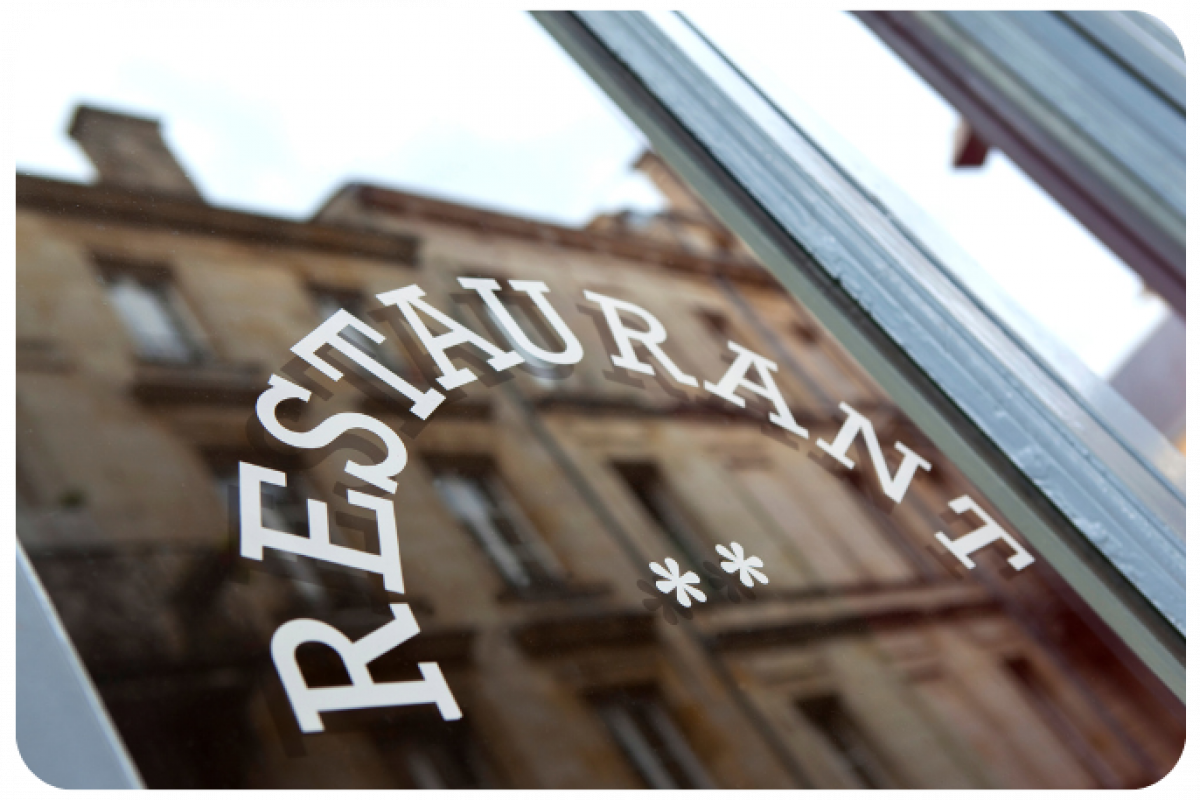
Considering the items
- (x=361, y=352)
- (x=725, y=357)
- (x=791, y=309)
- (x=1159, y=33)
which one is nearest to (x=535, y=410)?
(x=361, y=352)

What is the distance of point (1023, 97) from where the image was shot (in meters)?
1.06

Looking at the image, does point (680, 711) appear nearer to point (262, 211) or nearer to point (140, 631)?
point (140, 631)

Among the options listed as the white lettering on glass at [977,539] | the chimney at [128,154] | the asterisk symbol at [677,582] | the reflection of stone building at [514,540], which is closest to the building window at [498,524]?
→ the reflection of stone building at [514,540]

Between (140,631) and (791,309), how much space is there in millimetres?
926

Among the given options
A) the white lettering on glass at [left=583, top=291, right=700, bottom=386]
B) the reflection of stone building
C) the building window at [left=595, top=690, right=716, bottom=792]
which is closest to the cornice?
the reflection of stone building

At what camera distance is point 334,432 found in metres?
0.94

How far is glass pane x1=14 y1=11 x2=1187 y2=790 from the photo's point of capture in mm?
782

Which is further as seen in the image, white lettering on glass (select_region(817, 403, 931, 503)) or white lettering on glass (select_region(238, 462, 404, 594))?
white lettering on glass (select_region(817, 403, 931, 503))

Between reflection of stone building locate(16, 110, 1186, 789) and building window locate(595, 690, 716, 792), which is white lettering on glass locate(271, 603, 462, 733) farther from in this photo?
building window locate(595, 690, 716, 792)

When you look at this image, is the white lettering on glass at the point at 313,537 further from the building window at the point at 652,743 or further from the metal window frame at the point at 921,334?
the metal window frame at the point at 921,334

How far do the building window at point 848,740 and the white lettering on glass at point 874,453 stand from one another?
1.03ft

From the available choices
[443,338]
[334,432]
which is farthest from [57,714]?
[443,338]

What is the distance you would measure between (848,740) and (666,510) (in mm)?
320

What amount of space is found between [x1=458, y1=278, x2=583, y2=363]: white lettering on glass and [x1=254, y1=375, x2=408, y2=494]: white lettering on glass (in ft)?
0.82
